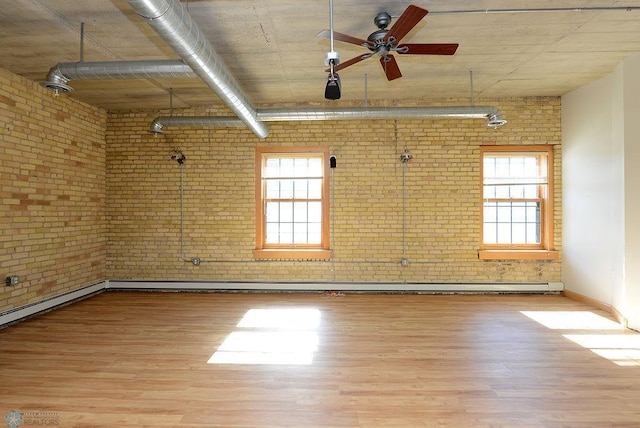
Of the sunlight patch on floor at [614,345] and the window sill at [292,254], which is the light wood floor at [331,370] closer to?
the sunlight patch on floor at [614,345]

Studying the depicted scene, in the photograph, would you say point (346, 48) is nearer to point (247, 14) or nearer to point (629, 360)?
point (247, 14)

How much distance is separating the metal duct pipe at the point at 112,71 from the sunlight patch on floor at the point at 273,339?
312cm

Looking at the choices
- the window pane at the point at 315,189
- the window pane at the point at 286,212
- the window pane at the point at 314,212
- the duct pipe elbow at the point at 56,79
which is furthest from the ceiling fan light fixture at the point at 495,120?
the duct pipe elbow at the point at 56,79

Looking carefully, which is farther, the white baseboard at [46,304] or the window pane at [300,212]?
the window pane at [300,212]

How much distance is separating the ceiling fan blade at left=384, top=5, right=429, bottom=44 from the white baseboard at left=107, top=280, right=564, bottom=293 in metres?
4.38

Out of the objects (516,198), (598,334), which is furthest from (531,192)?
(598,334)

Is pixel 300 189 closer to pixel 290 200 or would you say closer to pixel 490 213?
pixel 290 200

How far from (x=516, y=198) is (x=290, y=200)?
4.25 metres

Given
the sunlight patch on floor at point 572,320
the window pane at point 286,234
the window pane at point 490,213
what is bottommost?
the sunlight patch on floor at point 572,320

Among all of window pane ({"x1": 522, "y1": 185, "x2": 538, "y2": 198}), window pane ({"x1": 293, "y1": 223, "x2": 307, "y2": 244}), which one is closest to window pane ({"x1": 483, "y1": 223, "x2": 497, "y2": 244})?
window pane ({"x1": 522, "y1": 185, "x2": 538, "y2": 198})

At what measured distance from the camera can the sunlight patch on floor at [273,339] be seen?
3502 mm

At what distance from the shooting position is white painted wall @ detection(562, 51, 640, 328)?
4.46 metres

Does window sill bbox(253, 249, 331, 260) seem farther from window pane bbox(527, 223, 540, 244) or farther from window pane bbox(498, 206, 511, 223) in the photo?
window pane bbox(527, 223, 540, 244)

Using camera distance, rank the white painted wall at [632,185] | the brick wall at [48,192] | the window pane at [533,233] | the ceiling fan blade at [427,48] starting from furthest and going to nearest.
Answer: the window pane at [533,233] < the brick wall at [48,192] < the white painted wall at [632,185] < the ceiling fan blade at [427,48]
